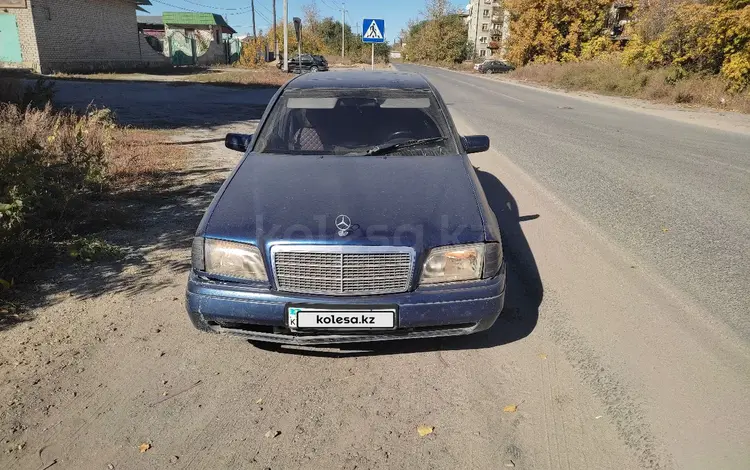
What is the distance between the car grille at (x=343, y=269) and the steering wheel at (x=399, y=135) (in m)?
1.51

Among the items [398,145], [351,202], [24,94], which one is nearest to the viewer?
[351,202]

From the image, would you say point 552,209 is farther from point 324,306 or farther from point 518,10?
point 518,10

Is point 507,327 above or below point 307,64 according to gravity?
below

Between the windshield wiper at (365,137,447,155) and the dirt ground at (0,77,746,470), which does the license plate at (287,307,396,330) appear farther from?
the windshield wiper at (365,137,447,155)

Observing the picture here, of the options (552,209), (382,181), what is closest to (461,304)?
(382,181)

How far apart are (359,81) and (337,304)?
2504mm

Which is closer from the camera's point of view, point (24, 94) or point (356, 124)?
point (356, 124)

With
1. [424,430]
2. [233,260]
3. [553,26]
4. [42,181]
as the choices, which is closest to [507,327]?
[424,430]

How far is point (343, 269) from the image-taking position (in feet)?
8.50

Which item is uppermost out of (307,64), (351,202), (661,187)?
(307,64)

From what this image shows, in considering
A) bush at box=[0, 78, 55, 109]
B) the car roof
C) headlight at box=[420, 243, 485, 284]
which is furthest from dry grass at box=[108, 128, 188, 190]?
headlight at box=[420, 243, 485, 284]

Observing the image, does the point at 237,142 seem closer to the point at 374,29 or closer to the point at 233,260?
the point at 233,260

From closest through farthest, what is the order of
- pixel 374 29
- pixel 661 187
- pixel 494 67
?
pixel 661 187
pixel 374 29
pixel 494 67

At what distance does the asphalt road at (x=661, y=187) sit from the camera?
4.24 m
